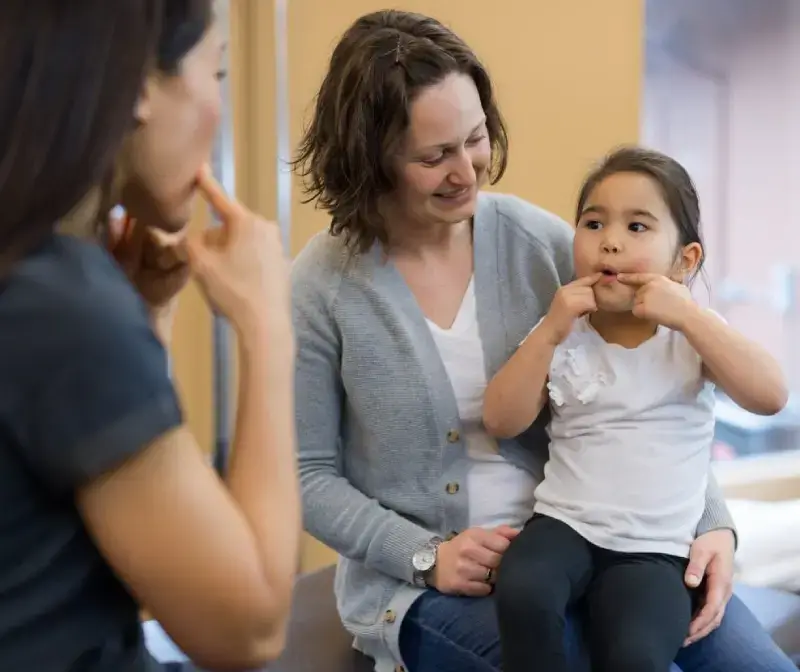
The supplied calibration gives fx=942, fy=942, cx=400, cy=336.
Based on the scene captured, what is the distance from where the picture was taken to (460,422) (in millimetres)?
1364

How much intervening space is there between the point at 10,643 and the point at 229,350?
1.53m

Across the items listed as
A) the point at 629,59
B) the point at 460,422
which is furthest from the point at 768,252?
the point at 460,422

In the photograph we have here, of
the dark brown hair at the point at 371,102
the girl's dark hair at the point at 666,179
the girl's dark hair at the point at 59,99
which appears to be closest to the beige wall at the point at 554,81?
the dark brown hair at the point at 371,102

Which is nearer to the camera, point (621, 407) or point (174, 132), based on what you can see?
point (174, 132)

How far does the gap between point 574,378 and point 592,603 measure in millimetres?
307

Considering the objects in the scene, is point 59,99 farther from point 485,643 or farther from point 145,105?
point 485,643

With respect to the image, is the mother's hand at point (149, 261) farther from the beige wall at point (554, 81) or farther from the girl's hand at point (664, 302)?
the beige wall at point (554, 81)

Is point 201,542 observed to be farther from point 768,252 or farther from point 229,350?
point 768,252

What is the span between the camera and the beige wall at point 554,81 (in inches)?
92.0

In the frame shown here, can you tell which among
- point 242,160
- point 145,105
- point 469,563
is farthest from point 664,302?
point 242,160

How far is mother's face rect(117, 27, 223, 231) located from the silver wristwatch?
655 millimetres

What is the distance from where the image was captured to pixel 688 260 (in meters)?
1.42

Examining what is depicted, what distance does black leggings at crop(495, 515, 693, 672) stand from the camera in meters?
1.13

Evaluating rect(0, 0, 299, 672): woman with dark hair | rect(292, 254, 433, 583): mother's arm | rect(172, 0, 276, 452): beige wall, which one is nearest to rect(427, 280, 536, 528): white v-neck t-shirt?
rect(292, 254, 433, 583): mother's arm
